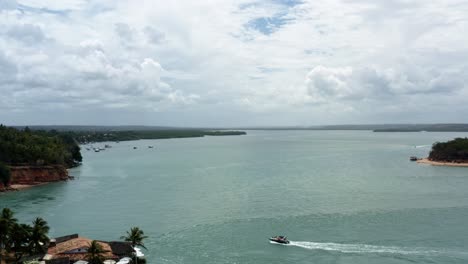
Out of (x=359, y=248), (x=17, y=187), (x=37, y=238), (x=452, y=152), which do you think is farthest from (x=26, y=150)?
(x=452, y=152)

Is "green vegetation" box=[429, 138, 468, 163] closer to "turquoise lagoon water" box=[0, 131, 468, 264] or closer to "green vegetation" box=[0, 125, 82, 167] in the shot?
"turquoise lagoon water" box=[0, 131, 468, 264]

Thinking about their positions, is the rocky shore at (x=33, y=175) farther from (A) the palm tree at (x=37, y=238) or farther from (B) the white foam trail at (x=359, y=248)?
(B) the white foam trail at (x=359, y=248)

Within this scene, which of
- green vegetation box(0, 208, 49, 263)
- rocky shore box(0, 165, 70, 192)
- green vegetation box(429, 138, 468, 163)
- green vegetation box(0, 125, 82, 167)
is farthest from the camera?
green vegetation box(429, 138, 468, 163)

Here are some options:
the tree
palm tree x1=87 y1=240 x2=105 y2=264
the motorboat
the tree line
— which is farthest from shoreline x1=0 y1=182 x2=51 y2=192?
the motorboat

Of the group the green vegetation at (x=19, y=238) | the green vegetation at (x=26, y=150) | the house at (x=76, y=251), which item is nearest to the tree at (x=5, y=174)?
the green vegetation at (x=26, y=150)

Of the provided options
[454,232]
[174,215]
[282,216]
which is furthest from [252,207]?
[454,232]

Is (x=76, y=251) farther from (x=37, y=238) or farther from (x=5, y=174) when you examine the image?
(x=5, y=174)
